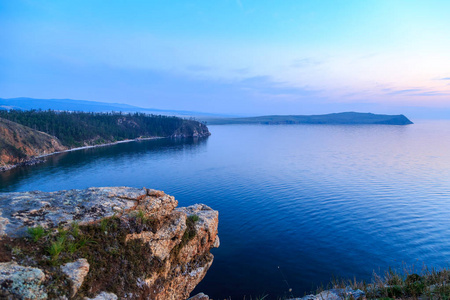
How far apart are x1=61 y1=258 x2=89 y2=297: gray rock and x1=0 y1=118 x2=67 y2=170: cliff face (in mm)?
99699

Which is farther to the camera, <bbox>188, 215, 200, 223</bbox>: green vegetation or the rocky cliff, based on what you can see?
<bbox>188, 215, 200, 223</bbox>: green vegetation

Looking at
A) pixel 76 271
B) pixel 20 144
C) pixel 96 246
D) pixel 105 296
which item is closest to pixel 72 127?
pixel 20 144

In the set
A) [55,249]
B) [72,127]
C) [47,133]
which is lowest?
[47,133]

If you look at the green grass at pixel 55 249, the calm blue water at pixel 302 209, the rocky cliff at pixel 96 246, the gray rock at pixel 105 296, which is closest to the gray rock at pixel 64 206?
the rocky cliff at pixel 96 246

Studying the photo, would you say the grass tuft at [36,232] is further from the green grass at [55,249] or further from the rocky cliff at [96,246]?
the green grass at [55,249]

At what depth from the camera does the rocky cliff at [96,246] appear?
27.9ft

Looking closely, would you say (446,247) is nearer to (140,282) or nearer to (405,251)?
(405,251)

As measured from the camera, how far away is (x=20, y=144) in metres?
97.5

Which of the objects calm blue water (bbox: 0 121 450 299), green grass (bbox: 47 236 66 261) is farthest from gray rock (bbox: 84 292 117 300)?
calm blue water (bbox: 0 121 450 299)

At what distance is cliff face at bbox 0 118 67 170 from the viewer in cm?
8675

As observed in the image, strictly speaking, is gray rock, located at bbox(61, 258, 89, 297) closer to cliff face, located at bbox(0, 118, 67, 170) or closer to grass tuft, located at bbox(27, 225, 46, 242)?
grass tuft, located at bbox(27, 225, 46, 242)

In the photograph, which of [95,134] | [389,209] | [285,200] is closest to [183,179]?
[285,200]

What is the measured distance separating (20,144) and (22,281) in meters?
121

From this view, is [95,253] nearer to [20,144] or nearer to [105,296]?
[105,296]
